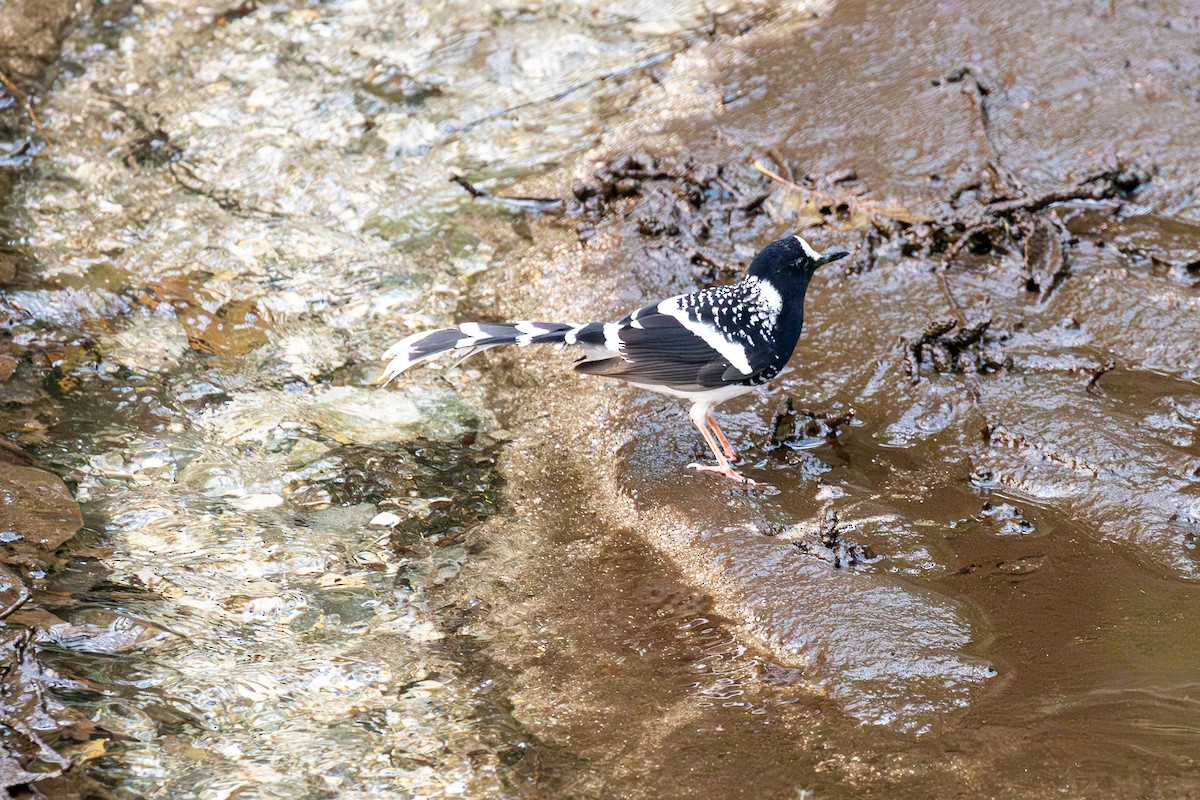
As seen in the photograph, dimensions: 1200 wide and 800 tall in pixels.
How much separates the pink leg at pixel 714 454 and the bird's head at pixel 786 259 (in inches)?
27.3

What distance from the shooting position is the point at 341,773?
3254 mm

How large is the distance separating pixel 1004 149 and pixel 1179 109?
103cm

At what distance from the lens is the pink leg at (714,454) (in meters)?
4.55

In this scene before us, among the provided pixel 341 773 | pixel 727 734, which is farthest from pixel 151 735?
pixel 727 734

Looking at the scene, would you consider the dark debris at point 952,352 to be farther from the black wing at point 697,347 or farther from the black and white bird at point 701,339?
the black wing at point 697,347

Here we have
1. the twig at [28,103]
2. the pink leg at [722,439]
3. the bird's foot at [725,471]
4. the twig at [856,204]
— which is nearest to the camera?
the bird's foot at [725,471]

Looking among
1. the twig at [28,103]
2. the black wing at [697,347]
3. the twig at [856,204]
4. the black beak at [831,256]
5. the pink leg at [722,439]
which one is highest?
the twig at [28,103]

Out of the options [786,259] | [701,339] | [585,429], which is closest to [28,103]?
[585,429]

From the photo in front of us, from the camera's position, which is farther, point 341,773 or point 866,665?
point 866,665

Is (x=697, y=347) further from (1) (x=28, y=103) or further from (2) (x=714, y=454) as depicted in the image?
(1) (x=28, y=103)

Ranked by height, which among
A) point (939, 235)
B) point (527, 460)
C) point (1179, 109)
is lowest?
point (527, 460)

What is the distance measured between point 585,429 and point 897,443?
1414 millimetres

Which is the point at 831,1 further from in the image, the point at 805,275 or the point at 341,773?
the point at 341,773

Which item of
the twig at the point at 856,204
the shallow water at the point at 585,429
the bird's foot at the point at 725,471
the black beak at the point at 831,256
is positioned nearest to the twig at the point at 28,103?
the shallow water at the point at 585,429
